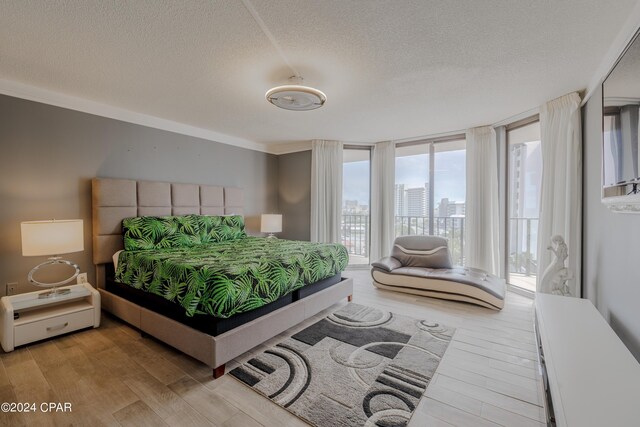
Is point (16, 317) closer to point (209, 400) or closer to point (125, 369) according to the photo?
point (125, 369)

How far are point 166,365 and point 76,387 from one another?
21.1 inches

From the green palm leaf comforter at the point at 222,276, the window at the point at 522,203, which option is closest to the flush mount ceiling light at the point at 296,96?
the green palm leaf comforter at the point at 222,276

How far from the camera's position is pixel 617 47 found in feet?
6.61

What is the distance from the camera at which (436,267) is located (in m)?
4.02

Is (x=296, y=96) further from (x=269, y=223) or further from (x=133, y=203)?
(x=269, y=223)

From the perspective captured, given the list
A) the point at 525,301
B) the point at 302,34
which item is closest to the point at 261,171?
the point at 302,34

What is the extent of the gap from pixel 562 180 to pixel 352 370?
10.3 feet

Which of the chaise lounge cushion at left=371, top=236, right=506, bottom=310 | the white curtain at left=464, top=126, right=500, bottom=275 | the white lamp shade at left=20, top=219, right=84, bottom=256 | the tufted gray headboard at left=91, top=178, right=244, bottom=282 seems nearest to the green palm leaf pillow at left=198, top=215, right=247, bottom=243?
the tufted gray headboard at left=91, top=178, right=244, bottom=282

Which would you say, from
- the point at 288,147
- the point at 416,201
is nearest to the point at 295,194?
the point at 288,147

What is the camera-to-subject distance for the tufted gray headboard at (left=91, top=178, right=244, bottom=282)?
3143 millimetres

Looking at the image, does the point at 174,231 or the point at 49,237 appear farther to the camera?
the point at 174,231

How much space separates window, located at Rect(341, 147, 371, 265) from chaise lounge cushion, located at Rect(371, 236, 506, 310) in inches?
52.8

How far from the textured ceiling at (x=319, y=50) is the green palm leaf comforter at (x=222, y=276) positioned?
1787 mm

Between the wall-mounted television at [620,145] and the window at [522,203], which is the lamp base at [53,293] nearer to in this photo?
the wall-mounted television at [620,145]
